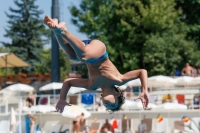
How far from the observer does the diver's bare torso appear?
6973mm

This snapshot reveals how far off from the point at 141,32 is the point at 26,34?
18.8 m

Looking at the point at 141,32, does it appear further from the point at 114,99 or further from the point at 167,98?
the point at 114,99

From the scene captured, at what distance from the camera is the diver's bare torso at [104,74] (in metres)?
6.97

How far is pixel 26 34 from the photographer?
43094 millimetres

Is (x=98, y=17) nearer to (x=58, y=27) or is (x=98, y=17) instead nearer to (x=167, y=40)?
(x=167, y=40)

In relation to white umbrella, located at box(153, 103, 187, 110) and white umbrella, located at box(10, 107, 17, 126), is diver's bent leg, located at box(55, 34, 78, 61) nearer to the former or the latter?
white umbrella, located at box(153, 103, 187, 110)

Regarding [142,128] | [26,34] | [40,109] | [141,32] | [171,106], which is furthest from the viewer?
[26,34]

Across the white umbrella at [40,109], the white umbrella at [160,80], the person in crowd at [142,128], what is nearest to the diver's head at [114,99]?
the person in crowd at [142,128]

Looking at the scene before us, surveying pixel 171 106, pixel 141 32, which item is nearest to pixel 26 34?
pixel 141 32

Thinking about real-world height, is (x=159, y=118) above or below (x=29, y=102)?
below

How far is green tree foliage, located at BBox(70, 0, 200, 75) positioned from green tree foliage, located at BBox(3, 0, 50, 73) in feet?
51.8

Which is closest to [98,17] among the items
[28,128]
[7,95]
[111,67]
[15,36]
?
[7,95]

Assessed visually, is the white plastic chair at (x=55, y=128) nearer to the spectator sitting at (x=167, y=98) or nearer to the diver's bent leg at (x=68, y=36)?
the spectator sitting at (x=167, y=98)

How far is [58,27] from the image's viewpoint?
6223 mm
